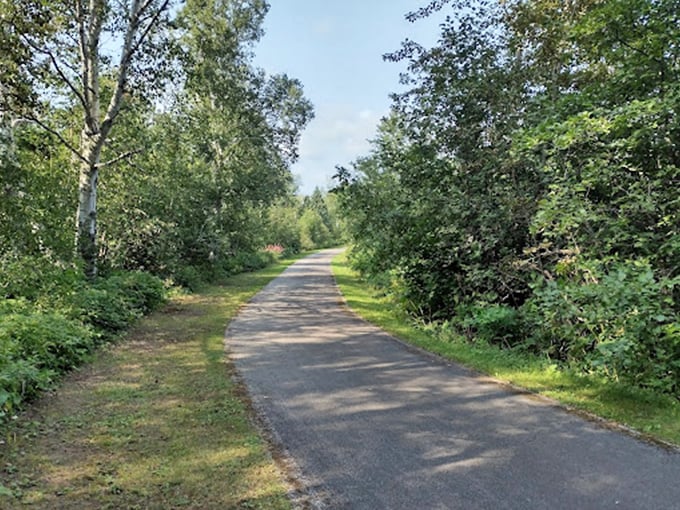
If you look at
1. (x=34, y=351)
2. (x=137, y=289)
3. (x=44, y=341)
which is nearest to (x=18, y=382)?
(x=34, y=351)

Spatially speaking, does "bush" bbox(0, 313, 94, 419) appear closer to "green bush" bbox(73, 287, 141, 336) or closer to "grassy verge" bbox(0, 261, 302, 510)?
"grassy verge" bbox(0, 261, 302, 510)

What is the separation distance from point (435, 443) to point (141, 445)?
2.67m

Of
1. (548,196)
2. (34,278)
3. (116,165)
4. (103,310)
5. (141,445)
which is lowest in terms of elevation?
(141,445)

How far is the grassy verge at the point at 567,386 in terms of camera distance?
4.68 meters

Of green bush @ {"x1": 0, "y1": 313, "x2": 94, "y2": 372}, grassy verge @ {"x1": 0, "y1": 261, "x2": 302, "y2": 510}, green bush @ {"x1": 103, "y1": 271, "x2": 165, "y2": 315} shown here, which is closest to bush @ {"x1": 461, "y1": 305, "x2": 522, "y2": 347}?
grassy verge @ {"x1": 0, "y1": 261, "x2": 302, "y2": 510}

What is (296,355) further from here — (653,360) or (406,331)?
(653,360)

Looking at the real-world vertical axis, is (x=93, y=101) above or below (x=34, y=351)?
above

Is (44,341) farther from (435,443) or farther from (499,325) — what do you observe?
(499,325)

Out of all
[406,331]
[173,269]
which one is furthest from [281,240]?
[406,331]

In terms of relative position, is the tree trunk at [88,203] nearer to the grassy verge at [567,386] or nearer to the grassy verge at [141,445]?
the grassy verge at [141,445]

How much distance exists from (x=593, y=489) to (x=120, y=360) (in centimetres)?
656

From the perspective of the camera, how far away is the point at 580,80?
10.7 metres

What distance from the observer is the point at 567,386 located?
19.1ft

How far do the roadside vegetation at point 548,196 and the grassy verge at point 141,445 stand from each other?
3806mm
